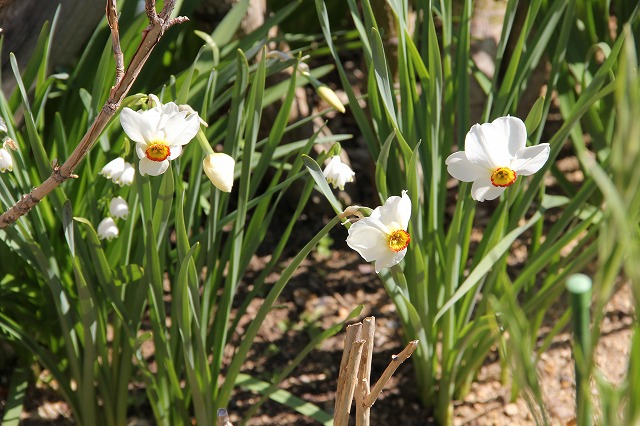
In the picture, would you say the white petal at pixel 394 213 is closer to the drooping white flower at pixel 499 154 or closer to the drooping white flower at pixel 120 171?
the drooping white flower at pixel 499 154

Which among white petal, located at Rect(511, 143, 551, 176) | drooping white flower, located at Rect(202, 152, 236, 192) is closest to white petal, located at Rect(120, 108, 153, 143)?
drooping white flower, located at Rect(202, 152, 236, 192)

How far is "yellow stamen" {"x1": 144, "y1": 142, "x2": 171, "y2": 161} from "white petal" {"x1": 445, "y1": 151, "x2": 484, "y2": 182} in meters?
0.47

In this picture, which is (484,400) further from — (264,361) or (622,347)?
(264,361)

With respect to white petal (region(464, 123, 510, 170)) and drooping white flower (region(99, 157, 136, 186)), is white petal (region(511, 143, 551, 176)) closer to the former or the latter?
white petal (region(464, 123, 510, 170))

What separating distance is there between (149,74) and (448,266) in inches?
38.1

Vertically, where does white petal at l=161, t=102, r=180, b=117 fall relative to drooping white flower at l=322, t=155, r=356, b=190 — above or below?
below

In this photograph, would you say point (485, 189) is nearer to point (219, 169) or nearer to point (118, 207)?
Answer: point (219, 169)

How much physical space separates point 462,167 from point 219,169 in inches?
16.2

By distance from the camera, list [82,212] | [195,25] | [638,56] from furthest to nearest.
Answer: [195,25]
[638,56]
[82,212]

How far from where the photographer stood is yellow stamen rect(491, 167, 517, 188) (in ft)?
3.99

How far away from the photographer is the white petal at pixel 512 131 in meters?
1.20

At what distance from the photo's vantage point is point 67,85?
1854mm

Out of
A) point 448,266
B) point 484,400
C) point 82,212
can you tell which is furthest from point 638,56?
point 82,212

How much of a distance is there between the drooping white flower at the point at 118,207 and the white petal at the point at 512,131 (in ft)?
2.46
